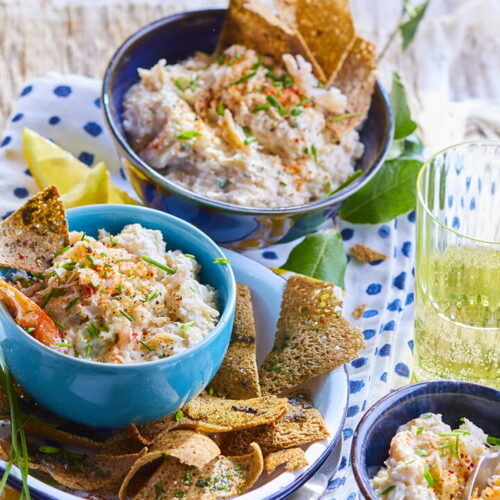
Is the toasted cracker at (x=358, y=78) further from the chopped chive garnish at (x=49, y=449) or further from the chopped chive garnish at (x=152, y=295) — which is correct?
the chopped chive garnish at (x=49, y=449)

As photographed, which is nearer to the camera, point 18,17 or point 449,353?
point 449,353

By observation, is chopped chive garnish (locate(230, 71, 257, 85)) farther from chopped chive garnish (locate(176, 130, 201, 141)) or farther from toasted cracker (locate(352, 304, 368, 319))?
toasted cracker (locate(352, 304, 368, 319))

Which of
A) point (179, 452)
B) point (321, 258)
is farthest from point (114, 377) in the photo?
point (321, 258)

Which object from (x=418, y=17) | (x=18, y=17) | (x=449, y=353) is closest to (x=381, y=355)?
(x=449, y=353)

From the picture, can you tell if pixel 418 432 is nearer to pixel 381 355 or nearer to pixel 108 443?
pixel 381 355

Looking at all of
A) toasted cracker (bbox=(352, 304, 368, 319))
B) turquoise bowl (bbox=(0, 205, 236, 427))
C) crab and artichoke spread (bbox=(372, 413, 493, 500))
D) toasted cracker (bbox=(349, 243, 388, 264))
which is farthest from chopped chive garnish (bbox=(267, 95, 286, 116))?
crab and artichoke spread (bbox=(372, 413, 493, 500))

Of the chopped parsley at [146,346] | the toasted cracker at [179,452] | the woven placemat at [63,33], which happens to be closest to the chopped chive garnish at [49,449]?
the toasted cracker at [179,452]
